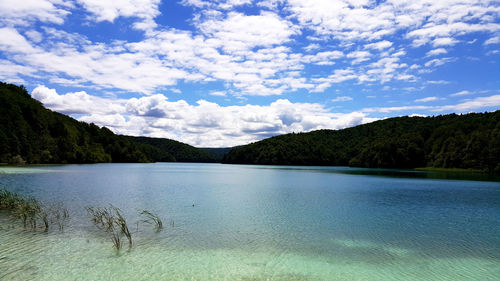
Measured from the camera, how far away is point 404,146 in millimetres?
119812

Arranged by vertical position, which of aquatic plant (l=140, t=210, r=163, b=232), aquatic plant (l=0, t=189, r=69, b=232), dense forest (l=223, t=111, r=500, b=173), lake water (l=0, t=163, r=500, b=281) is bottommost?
lake water (l=0, t=163, r=500, b=281)

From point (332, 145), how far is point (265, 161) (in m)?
39.2

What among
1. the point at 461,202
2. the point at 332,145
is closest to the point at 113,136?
the point at 332,145

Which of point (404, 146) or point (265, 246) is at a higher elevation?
point (404, 146)

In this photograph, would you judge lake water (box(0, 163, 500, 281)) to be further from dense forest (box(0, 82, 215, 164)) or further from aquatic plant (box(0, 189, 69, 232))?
dense forest (box(0, 82, 215, 164))

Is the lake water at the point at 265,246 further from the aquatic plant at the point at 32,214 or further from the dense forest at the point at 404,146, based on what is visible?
the dense forest at the point at 404,146

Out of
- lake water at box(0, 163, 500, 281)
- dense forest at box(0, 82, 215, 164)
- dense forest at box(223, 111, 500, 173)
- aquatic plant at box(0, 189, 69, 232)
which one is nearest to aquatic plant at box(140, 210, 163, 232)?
lake water at box(0, 163, 500, 281)

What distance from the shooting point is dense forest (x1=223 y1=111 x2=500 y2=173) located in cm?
9164

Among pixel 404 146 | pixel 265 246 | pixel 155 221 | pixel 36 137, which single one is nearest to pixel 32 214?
pixel 155 221

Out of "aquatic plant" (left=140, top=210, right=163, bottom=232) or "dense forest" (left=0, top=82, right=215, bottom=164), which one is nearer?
"aquatic plant" (left=140, top=210, right=163, bottom=232)

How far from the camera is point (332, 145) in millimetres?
187250

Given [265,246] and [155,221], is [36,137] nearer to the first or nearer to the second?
[155,221]

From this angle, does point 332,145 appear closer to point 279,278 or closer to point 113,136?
point 113,136

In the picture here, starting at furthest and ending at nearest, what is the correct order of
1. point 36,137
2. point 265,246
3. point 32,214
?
point 36,137 < point 32,214 < point 265,246
